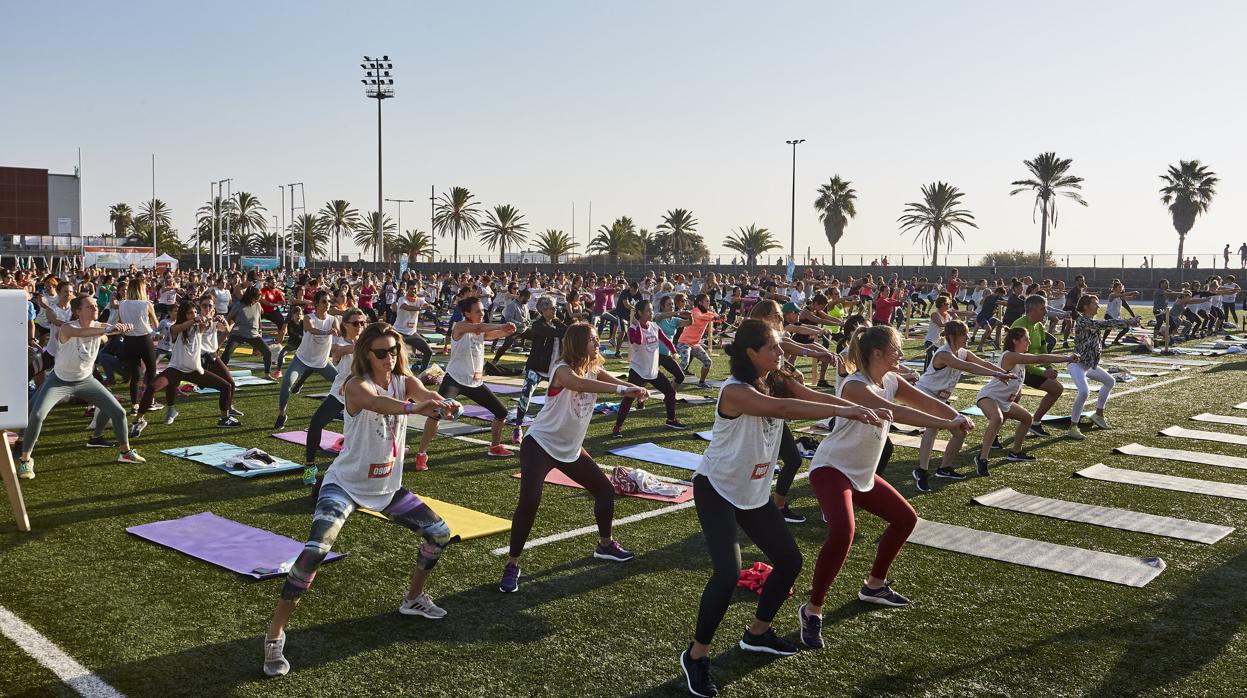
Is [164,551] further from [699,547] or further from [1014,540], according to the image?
[1014,540]

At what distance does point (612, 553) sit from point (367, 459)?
2.30 metres

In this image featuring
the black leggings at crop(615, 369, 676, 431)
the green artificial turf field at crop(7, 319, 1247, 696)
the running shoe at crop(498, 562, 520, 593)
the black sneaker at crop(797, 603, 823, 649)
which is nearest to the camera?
the green artificial turf field at crop(7, 319, 1247, 696)

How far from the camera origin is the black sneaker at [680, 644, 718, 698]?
4.75 meters

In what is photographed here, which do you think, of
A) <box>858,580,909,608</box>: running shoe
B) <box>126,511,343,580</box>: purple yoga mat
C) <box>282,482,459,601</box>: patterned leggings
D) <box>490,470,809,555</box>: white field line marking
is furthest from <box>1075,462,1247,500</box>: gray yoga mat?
<box>126,511,343,580</box>: purple yoga mat

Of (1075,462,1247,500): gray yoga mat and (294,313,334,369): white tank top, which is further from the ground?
(294,313,334,369): white tank top

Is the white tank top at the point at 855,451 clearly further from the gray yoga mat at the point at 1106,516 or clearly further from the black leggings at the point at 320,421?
the black leggings at the point at 320,421

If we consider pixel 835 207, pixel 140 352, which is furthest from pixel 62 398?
pixel 835 207

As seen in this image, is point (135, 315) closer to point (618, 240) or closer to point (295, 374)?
point (295, 374)

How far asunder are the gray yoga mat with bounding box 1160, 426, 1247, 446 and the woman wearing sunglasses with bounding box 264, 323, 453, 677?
1069 centimetres

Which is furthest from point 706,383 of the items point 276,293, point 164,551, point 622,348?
point 164,551

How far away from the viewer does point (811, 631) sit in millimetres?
5461

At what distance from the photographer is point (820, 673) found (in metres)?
5.07

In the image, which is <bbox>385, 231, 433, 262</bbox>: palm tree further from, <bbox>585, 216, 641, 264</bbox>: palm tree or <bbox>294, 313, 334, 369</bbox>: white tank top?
<bbox>294, 313, 334, 369</bbox>: white tank top

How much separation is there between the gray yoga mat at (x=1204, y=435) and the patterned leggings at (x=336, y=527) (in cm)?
1061
